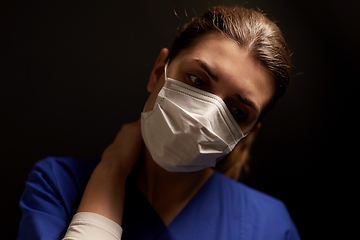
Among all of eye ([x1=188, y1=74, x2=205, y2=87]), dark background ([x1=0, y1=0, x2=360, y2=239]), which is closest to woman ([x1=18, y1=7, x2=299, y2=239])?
eye ([x1=188, y1=74, x2=205, y2=87])

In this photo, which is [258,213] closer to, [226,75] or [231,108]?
[231,108]

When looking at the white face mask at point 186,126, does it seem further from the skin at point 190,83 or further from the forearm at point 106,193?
the forearm at point 106,193

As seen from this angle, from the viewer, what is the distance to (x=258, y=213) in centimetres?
112

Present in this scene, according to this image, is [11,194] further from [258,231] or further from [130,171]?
[258,231]

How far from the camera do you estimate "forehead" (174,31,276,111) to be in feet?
2.62

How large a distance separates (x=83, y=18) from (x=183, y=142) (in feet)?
2.60

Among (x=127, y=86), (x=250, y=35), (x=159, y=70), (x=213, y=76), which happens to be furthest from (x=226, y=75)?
(x=127, y=86)

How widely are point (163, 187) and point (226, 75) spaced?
0.50 meters

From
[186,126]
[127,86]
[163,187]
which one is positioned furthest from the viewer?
[127,86]

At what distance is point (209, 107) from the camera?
2.58 ft

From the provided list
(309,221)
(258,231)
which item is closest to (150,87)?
(258,231)

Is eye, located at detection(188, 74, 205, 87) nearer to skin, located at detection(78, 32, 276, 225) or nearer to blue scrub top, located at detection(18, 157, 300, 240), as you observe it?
skin, located at detection(78, 32, 276, 225)

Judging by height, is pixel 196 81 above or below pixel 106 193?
above

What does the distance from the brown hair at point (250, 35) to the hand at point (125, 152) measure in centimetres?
33
